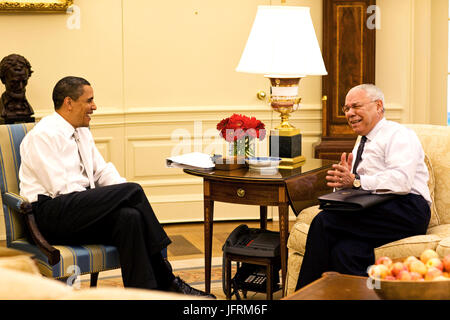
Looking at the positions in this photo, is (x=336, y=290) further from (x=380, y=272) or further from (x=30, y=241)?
(x=30, y=241)

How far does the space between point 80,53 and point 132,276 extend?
2.40m

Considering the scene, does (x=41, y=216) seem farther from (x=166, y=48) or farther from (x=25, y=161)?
(x=166, y=48)

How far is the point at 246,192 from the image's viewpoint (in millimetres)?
3451

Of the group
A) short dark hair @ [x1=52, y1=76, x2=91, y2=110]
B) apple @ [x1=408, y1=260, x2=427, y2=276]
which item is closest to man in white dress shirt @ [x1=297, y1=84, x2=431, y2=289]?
apple @ [x1=408, y1=260, x2=427, y2=276]

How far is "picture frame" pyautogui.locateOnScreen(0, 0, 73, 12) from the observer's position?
4840 millimetres

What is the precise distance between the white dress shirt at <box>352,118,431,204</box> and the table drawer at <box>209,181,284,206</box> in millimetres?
430

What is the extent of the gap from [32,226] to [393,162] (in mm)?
1663

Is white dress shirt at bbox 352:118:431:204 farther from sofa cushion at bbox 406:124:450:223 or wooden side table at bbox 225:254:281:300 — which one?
wooden side table at bbox 225:254:281:300

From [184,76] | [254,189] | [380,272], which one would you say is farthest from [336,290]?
[184,76]

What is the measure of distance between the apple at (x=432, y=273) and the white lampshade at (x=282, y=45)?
1755mm

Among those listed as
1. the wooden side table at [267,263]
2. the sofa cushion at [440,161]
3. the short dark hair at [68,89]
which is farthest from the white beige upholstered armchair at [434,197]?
the short dark hair at [68,89]

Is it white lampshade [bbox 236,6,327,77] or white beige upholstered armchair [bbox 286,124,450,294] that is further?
white lampshade [bbox 236,6,327,77]

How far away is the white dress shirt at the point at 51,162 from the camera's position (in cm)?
329
